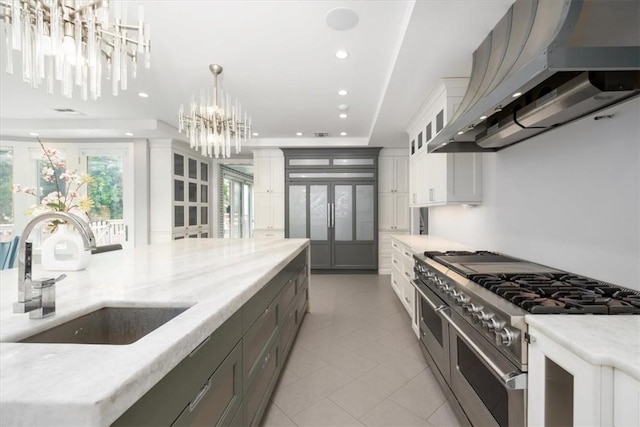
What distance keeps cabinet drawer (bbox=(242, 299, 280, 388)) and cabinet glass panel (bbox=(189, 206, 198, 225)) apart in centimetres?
499

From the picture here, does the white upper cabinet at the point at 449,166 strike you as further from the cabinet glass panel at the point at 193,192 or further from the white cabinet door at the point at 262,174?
the cabinet glass panel at the point at 193,192

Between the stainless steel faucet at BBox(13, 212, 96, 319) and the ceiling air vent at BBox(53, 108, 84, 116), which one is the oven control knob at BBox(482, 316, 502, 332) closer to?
the stainless steel faucet at BBox(13, 212, 96, 319)

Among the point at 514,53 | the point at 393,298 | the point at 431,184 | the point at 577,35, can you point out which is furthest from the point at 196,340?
the point at 393,298

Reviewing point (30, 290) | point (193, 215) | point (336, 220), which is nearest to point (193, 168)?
point (193, 215)

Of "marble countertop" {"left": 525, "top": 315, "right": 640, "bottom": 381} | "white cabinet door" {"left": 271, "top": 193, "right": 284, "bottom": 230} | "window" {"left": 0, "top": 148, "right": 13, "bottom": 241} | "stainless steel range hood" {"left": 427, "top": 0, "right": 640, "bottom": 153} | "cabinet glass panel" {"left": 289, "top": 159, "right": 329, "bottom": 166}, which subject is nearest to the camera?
"marble countertop" {"left": 525, "top": 315, "right": 640, "bottom": 381}

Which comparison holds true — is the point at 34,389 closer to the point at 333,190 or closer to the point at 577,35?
the point at 577,35

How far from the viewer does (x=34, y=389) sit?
0.52m

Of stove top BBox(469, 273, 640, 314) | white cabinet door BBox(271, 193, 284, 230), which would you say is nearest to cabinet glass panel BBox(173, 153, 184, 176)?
white cabinet door BBox(271, 193, 284, 230)

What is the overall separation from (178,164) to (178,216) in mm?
1047

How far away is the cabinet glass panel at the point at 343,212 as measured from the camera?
5.98m

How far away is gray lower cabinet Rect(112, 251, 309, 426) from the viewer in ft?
2.38

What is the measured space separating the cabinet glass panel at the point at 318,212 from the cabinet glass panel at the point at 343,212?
9.2 inches

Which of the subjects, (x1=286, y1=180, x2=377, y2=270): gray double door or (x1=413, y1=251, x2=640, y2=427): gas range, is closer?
(x1=413, y1=251, x2=640, y2=427): gas range

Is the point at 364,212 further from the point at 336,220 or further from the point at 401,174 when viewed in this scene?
the point at 401,174
